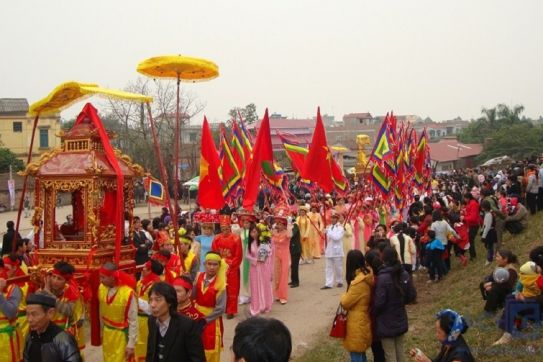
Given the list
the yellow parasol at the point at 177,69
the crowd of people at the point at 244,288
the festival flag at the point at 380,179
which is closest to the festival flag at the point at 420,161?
the festival flag at the point at 380,179

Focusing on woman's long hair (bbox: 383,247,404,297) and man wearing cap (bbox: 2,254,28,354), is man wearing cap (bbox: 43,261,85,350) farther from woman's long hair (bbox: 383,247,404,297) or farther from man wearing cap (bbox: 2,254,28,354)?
woman's long hair (bbox: 383,247,404,297)

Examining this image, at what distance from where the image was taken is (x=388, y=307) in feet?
18.8

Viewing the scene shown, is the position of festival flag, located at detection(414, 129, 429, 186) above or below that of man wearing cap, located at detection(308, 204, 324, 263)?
above

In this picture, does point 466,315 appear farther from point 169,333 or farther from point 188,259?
point 169,333

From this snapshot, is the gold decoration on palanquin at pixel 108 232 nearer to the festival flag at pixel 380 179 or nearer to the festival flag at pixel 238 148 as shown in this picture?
the festival flag at pixel 238 148

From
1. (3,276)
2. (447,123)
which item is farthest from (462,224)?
(447,123)

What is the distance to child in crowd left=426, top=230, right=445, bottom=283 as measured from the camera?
1200cm

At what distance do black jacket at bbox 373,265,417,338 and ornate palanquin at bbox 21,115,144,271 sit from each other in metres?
3.67

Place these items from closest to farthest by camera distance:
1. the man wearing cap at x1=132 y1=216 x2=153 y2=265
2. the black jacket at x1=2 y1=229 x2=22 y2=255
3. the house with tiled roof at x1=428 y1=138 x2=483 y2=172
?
the man wearing cap at x1=132 y1=216 x2=153 y2=265 < the black jacket at x1=2 y1=229 x2=22 y2=255 < the house with tiled roof at x1=428 y1=138 x2=483 y2=172

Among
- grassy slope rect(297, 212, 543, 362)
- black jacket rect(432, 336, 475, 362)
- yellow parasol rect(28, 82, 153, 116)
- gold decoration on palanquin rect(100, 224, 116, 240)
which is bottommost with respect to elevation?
grassy slope rect(297, 212, 543, 362)

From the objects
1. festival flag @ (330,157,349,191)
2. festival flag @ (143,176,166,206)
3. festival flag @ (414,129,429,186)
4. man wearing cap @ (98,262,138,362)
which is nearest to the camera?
man wearing cap @ (98,262,138,362)

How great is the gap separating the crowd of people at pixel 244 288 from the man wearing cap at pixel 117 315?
11 millimetres

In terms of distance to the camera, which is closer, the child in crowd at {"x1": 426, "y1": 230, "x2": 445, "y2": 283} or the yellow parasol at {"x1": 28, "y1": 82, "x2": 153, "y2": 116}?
the yellow parasol at {"x1": 28, "y1": 82, "x2": 153, "y2": 116}

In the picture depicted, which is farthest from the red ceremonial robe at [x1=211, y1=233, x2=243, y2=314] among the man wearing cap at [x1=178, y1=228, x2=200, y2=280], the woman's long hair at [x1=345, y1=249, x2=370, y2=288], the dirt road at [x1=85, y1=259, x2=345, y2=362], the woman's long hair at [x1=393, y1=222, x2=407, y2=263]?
the woman's long hair at [x1=345, y1=249, x2=370, y2=288]
